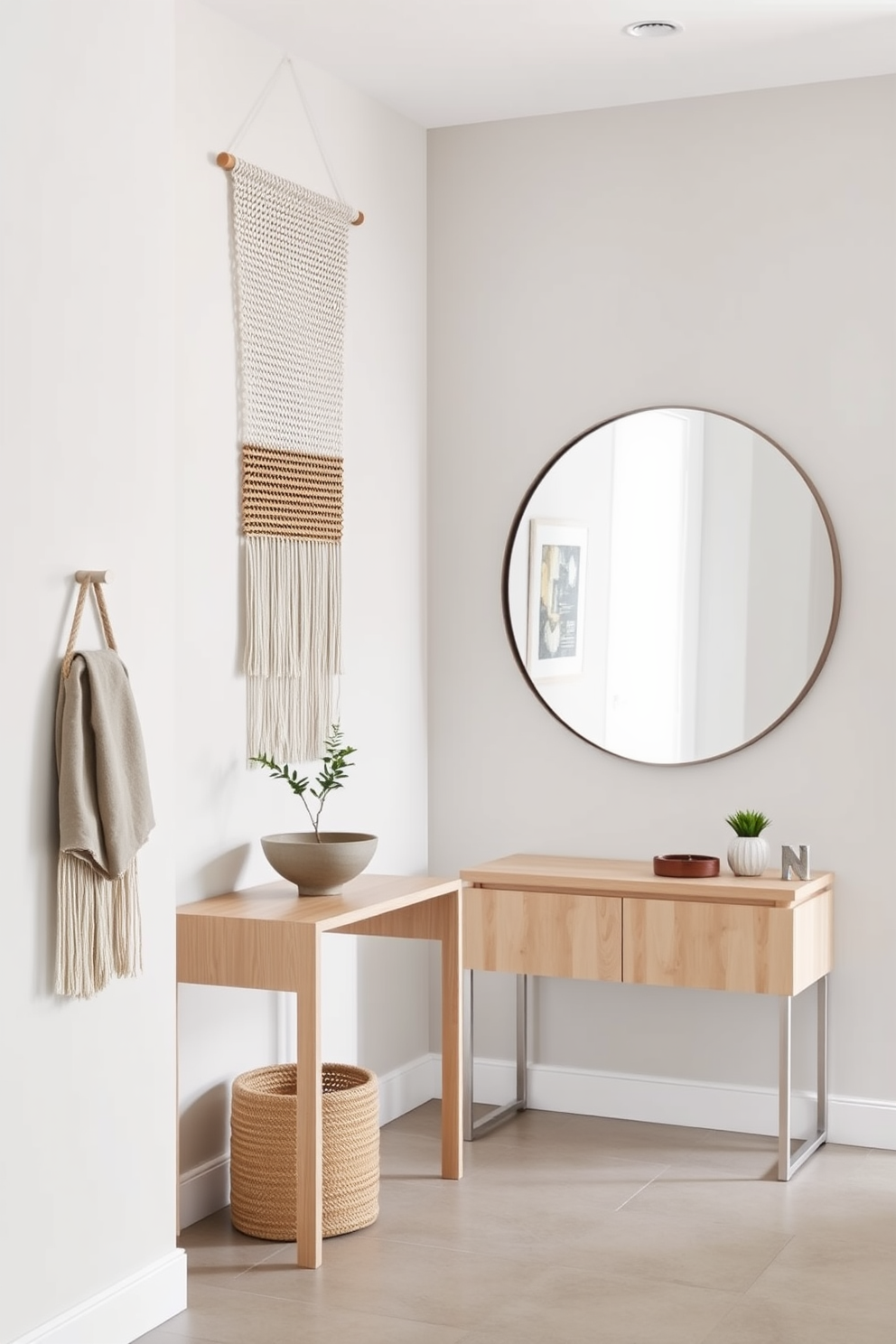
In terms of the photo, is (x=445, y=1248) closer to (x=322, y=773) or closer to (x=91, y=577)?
(x=322, y=773)

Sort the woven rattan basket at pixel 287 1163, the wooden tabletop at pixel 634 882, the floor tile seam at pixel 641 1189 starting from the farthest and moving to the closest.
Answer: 1. the wooden tabletop at pixel 634 882
2. the floor tile seam at pixel 641 1189
3. the woven rattan basket at pixel 287 1163

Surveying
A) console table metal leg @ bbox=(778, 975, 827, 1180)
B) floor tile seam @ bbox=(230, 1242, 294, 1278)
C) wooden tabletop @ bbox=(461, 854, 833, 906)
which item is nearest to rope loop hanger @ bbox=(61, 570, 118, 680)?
floor tile seam @ bbox=(230, 1242, 294, 1278)

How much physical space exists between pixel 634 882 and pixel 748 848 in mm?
300

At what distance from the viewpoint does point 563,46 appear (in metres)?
3.88

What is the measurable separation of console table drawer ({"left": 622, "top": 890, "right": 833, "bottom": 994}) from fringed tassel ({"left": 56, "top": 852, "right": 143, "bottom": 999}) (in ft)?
4.92

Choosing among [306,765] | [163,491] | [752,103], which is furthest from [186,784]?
[752,103]

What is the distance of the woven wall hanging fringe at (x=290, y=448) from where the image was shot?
3715 mm

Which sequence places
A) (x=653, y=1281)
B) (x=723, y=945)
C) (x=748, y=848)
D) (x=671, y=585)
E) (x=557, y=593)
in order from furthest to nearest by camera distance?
(x=557, y=593) → (x=671, y=585) → (x=748, y=848) → (x=723, y=945) → (x=653, y=1281)

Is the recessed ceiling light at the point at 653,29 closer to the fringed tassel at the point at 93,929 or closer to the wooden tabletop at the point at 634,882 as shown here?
the wooden tabletop at the point at 634,882

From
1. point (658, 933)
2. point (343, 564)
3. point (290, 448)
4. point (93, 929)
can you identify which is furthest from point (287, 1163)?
point (290, 448)

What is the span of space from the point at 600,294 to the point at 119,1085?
256 cm

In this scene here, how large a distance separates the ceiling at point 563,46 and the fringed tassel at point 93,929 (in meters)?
2.06

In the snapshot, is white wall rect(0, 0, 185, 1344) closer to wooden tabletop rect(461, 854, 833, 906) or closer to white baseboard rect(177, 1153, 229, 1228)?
white baseboard rect(177, 1153, 229, 1228)

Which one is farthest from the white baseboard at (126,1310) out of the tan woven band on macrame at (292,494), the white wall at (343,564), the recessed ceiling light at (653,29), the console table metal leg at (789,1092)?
the recessed ceiling light at (653,29)
